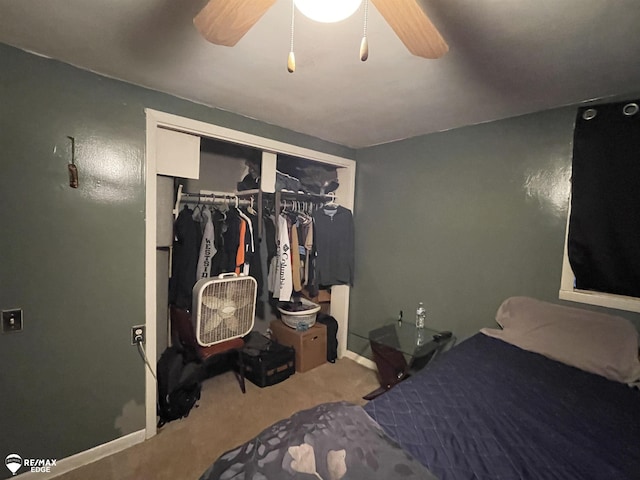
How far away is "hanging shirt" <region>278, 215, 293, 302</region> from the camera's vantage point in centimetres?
268

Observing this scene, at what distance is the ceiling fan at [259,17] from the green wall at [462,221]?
1540mm

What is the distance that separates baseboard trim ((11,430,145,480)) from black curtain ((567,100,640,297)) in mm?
2999

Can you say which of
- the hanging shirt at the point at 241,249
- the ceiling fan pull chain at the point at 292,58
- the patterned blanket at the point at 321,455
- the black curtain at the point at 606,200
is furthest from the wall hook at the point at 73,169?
the black curtain at the point at 606,200

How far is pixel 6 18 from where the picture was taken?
47.4 inches

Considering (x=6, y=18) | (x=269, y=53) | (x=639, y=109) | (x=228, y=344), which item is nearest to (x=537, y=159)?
(x=639, y=109)

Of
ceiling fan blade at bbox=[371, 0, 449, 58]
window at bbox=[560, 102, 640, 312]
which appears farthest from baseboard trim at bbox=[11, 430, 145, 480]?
window at bbox=[560, 102, 640, 312]

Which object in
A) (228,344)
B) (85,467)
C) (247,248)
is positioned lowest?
(85,467)

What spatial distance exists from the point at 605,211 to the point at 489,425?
151cm

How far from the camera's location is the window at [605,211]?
166 centimetres

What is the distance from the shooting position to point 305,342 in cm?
283

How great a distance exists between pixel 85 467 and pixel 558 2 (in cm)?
313

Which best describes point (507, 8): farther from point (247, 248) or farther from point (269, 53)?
point (247, 248)

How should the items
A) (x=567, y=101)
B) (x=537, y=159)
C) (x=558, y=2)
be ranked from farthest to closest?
(x=537, y=159), (x=567, y=101), (x=558, y=2)

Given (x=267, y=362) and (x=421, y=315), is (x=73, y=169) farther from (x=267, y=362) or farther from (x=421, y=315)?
(x=421, y=315)
